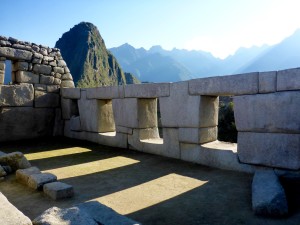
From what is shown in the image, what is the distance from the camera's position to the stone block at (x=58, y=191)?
3312 millimetres

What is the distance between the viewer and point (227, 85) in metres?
4.33

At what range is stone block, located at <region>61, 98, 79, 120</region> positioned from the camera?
323 inches

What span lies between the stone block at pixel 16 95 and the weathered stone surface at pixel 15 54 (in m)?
0.78

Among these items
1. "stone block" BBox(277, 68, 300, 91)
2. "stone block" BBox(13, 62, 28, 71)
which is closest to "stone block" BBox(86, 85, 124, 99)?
"stone block" BBox(13, 62, 28, 71)

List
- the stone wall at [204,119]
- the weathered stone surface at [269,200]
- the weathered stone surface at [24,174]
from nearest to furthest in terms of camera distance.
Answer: the weathered stone surface at [269,200] → the stone wall at [204,119] → the weathered stone surface at [24,174]

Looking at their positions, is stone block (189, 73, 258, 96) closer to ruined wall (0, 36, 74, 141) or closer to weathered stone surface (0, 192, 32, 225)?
weathered stone surface (0, 192, 32, 225)

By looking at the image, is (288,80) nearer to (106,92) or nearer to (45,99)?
(106,92)

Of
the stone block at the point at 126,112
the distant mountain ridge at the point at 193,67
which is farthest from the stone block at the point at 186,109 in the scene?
the distant mountain ridge at the point at 193,67

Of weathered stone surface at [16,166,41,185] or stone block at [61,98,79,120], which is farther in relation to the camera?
stone block at [61,98,79,120]

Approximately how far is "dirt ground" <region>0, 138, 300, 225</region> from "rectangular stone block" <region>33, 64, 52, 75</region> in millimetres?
3177

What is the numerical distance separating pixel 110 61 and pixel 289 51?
113223 mm

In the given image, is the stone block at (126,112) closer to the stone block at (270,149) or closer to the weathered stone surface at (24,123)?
the stone block at (270,149)

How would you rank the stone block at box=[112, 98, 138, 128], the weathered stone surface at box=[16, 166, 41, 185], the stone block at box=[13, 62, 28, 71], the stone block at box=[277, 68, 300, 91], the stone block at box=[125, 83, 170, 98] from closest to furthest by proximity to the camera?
1. the stone block at box=[277, 68, 300, 91]
2. the weathered stone surface at box=[16, 166, 41, 185]
3. the stone block at box=[125, 83, 170, 98]
4. the stone block at box=[112, 98, 138, 128]
5. the stone block at box=[13, 62, 28, 71]

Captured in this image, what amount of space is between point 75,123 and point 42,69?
6.16 feet
